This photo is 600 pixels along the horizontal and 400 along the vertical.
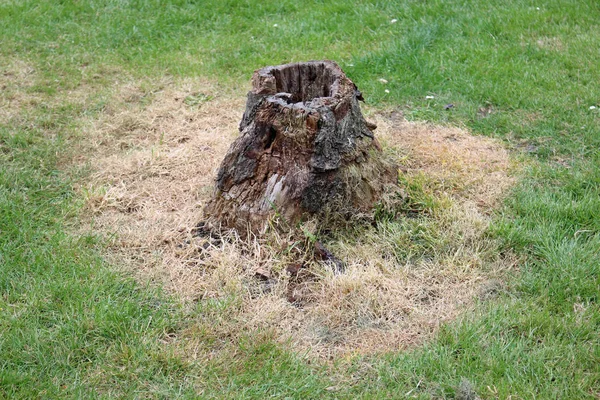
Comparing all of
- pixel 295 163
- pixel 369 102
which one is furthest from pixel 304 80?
pixel 369 102

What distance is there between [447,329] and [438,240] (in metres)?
0.81

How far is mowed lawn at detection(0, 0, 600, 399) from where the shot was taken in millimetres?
3289

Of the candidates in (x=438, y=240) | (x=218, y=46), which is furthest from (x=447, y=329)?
(x=218, y=46)

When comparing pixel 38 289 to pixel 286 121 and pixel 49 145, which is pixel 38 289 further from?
pixel 49 145

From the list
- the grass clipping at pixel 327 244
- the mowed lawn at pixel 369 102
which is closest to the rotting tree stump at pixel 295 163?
the grass clipping at pixel 327 244

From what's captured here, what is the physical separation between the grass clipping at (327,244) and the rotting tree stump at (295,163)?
0.17 metres

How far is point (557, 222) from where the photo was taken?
439 cm

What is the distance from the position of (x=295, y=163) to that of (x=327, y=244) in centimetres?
55

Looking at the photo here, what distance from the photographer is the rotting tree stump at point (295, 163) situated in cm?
415

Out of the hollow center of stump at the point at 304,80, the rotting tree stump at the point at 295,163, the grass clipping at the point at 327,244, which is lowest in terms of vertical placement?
the grass clipping at the point at 327,244

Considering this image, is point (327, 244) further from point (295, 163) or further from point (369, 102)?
point (369, 102)

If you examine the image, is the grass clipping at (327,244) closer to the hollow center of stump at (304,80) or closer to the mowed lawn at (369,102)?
the mowed lawn at (369,102)

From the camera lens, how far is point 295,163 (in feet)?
13.9

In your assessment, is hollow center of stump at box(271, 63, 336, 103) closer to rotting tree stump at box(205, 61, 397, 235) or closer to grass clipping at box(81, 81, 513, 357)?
rotting tree stump at box(205, 61, 397, 235)
